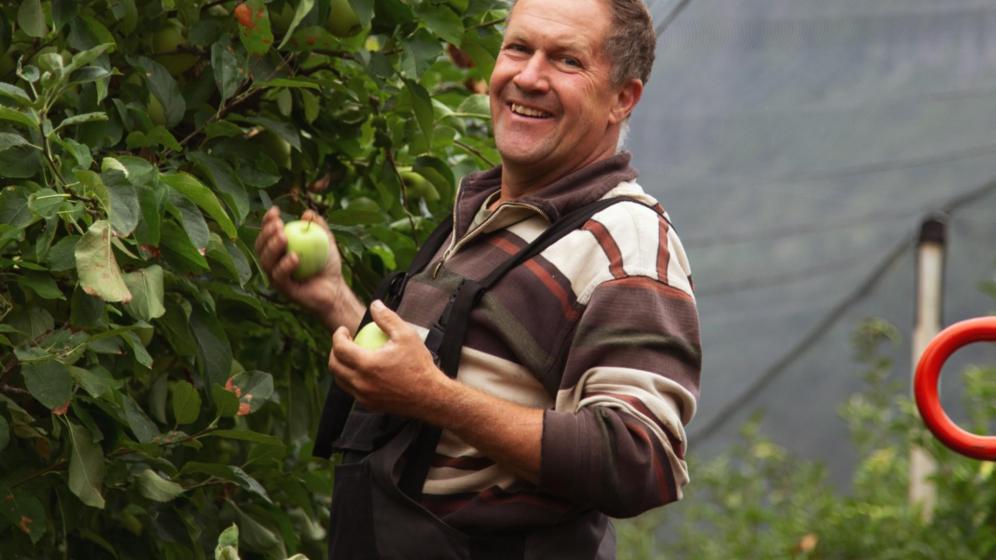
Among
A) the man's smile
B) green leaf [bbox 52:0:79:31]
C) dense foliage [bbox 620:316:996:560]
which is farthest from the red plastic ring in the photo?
dense foliage [bbox 620:316:996:560]

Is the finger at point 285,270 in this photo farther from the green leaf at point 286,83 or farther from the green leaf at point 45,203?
the green leaf at point 45,203

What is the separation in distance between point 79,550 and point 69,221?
0.54 meters

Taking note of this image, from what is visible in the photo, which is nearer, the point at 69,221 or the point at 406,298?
the point at 69,221

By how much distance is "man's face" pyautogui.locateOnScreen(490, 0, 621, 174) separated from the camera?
1.89m

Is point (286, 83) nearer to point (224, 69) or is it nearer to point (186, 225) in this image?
point (224, 69)

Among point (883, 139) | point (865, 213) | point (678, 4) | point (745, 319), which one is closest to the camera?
point (678, 4)

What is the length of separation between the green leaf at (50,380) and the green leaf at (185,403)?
0.20 meters

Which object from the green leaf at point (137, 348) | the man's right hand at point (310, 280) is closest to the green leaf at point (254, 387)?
the man's right hand at point (310, 280)

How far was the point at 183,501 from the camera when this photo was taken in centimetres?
211

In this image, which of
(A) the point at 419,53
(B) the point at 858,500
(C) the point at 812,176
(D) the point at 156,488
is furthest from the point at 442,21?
(B) the point at 858,500

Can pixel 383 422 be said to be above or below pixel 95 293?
below

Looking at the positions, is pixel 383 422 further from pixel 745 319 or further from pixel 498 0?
pixel 745 319

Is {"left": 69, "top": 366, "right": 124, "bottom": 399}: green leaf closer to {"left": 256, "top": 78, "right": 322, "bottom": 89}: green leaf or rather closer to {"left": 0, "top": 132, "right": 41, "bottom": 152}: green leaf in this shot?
{"left": 0, "top": 132, "right": 41, "bottom": 152}: green leaf

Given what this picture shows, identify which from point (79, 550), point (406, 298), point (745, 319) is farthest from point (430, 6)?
point (745, 319)
